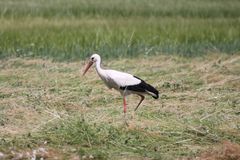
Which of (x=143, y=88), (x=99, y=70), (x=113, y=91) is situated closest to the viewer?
(x=143, y=88)

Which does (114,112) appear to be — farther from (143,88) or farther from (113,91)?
(113,91)

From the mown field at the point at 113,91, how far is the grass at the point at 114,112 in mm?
12

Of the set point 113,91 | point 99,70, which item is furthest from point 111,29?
point 99,70

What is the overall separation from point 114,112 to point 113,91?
136 cm

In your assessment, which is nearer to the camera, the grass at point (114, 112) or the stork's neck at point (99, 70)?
the grass at point (114, 112)

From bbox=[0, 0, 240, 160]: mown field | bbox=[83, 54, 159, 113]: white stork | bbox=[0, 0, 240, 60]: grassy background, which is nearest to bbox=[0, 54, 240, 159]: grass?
bbox=[0, 0, 240, 160]: mown field

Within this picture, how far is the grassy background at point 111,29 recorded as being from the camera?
12359mm

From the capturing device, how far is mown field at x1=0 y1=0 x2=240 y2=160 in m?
5.91

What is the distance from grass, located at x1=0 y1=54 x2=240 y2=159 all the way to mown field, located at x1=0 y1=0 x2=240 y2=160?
1cm

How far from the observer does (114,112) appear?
740 cm

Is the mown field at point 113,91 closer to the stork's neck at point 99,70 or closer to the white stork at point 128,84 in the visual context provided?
the white stork at point 128,84

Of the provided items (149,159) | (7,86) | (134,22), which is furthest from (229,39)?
(149,159)

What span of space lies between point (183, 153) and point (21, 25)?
891cm

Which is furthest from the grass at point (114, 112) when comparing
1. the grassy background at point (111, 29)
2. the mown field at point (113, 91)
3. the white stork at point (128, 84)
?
the grassy background at point (111, 29)
